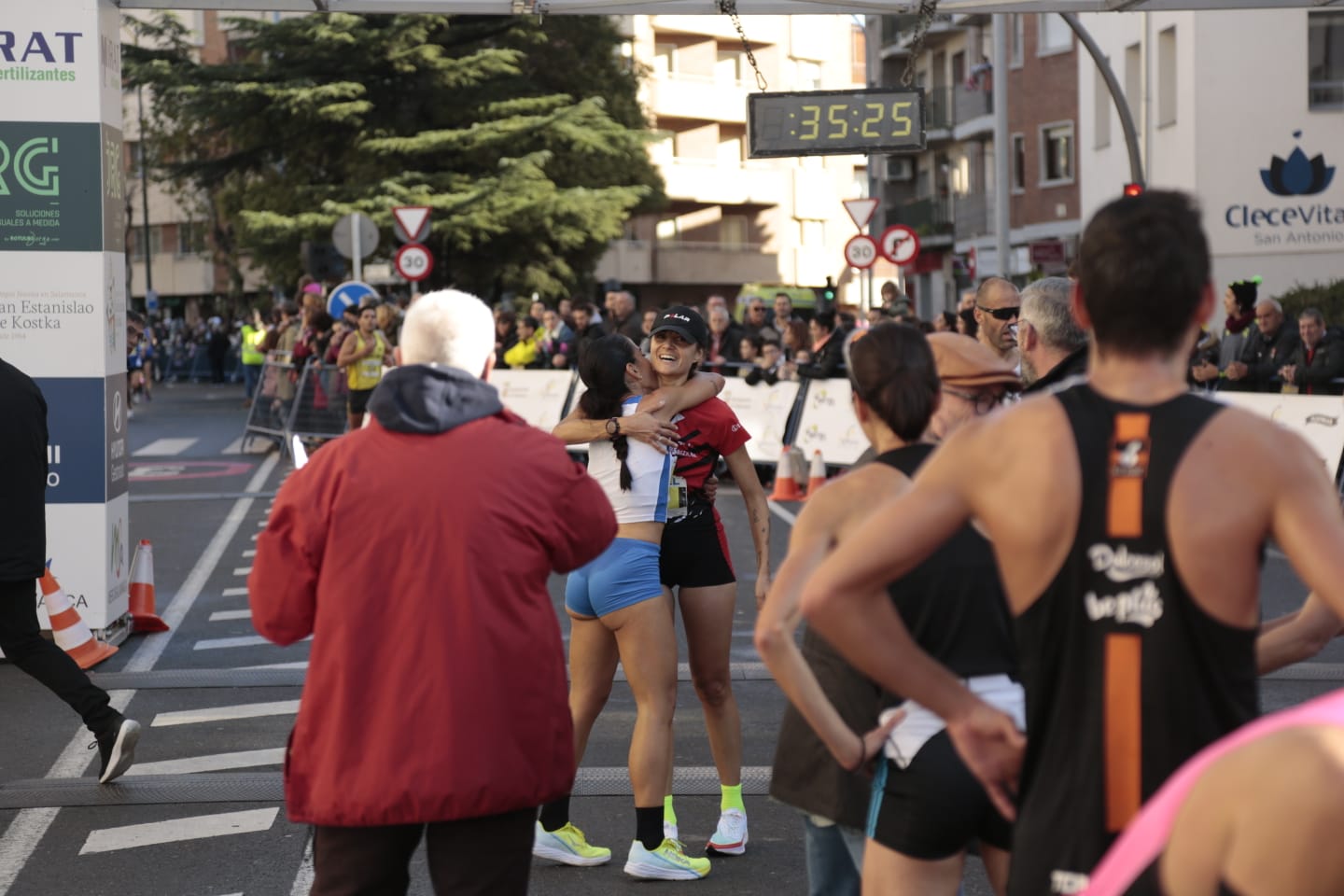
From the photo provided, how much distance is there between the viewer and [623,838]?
6.97m

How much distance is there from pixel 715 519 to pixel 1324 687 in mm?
4350

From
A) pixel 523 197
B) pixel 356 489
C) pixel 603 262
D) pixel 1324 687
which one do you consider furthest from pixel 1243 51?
pixel 603 262

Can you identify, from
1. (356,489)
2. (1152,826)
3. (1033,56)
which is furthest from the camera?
(1033,56)

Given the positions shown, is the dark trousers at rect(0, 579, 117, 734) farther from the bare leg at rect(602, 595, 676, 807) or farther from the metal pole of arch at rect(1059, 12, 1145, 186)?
the metal pole of arch at rect(1059, 12, 1145, 186)

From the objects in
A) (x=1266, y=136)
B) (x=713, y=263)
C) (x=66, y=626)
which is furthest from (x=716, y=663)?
(x=713, y=263)

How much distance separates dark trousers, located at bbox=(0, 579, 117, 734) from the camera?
25.5 ft

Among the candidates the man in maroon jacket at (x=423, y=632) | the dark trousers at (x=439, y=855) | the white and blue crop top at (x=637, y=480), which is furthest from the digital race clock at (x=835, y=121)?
the dark trousers at (x=439, y=855)

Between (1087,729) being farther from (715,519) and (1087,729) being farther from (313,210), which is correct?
(313,210)

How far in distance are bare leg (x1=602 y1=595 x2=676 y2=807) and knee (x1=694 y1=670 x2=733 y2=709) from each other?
0.25m

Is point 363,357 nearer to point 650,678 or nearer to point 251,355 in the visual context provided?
point 251,355

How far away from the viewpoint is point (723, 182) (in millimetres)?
76812

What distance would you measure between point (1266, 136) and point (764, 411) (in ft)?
49.5

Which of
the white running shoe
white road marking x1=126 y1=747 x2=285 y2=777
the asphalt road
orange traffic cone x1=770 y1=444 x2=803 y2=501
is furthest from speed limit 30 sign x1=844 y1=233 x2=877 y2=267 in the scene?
the white running shoe

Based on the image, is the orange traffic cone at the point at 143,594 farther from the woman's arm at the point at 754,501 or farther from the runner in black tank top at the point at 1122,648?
the runner in black tank top at the point at 1122,648
